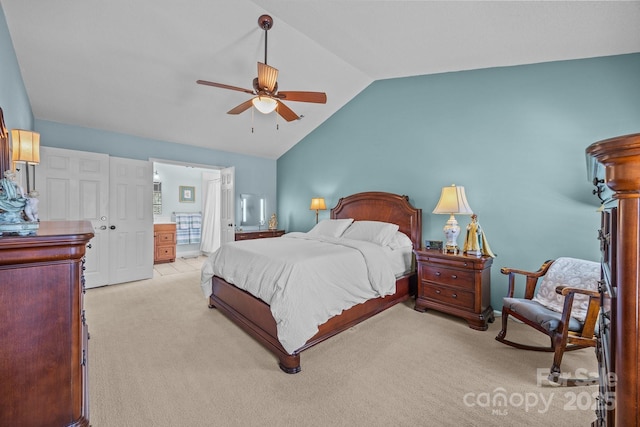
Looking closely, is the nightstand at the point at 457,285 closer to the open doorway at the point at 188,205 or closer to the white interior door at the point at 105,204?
the white interior door at the point at 105,204

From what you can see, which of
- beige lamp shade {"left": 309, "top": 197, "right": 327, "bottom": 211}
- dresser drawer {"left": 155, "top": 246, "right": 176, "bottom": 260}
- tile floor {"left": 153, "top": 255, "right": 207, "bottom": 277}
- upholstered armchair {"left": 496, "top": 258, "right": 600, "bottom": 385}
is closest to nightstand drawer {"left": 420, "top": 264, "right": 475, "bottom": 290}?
upholstered armchair {"left": 496, "top": 258, "right": 600, "bottom": 385}

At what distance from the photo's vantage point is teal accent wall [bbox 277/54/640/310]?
267 centimetres

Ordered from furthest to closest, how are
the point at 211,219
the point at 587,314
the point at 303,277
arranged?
Answer: the point at 211,219, the point at 303,277, the point at 587,314

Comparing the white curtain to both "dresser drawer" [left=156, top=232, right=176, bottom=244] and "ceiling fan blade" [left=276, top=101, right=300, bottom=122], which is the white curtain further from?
"ceiling fan blade" [left=276, top=101, right=300, bottom=122]

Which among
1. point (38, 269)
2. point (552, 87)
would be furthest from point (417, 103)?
point (38, 269)

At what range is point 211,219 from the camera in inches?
279

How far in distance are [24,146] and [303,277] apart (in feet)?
8.19

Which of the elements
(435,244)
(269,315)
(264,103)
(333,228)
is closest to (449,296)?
(435,244)

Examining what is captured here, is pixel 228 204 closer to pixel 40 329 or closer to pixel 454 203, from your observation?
pixel 454 203

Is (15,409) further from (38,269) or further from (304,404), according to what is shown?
(304,404)

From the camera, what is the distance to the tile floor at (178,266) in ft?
17.4

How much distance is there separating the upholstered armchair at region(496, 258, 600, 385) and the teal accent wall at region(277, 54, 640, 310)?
1.91 ft

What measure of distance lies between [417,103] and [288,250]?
2803mm

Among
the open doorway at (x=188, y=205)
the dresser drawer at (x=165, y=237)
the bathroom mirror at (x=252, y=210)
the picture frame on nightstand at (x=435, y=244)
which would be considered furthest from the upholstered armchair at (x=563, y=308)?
the dresser drawer at (x=165, y=237)
